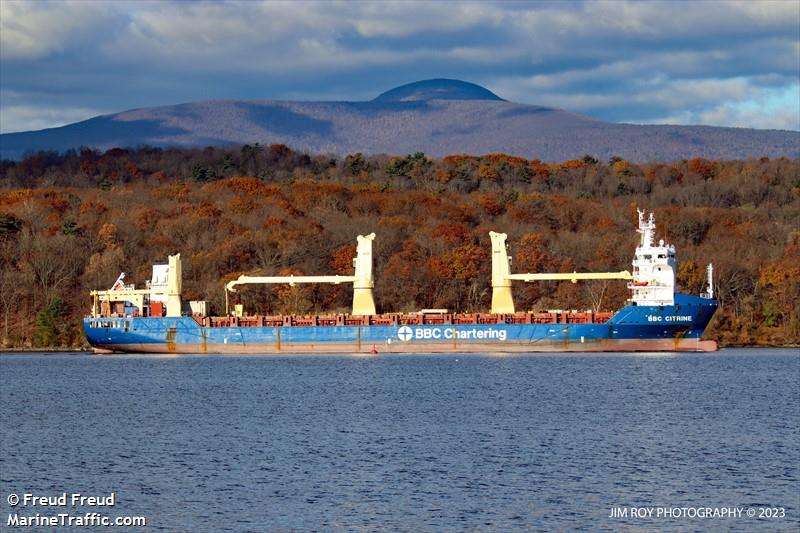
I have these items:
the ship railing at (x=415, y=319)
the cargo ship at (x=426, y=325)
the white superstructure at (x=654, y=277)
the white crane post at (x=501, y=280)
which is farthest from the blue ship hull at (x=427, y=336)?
the white crane post at (x=501, y=280)

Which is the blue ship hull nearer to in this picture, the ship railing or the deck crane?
the ship railing

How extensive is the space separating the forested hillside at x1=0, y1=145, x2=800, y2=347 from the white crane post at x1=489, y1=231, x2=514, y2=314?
14.2m

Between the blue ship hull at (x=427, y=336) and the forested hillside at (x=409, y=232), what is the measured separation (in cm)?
1269

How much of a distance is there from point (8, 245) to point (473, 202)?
45.0 meters

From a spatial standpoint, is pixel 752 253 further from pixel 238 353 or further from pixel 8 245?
pixel 8 245

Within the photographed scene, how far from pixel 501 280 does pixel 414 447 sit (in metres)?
43.4

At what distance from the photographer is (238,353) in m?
76.7

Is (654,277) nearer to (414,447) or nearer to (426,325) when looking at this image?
(426,325)

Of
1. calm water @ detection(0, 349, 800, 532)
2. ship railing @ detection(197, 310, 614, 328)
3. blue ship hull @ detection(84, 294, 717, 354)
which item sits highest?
ship railing @ detection(197, 310, 614, 328)

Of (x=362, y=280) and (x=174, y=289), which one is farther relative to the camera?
(x=174, y=289)

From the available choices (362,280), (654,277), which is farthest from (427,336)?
(654,277)

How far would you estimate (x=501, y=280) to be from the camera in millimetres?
76438

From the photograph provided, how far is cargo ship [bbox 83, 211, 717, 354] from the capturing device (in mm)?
70000

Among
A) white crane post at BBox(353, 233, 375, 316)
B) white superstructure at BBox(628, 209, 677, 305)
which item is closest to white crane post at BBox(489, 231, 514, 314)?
white crane post at BBox(353, 233, 375, 316)
